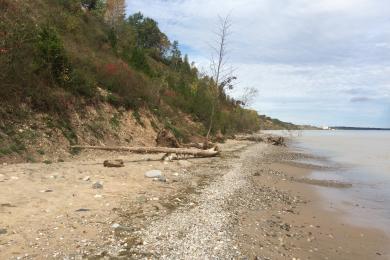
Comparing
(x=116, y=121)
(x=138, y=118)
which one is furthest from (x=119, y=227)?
(x=138, y=118)

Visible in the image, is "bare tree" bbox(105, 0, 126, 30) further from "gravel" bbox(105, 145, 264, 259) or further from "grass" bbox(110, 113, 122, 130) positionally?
"gravel" bbox(105, 145, 264, 259)

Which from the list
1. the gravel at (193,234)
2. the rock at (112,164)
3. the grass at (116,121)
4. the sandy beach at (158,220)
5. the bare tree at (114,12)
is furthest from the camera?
the bare tree at (114,12)

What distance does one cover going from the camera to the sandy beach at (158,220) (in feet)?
21.9

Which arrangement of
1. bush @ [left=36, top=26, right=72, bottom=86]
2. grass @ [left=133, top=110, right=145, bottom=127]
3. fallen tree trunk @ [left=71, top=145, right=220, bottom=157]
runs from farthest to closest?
grass @ [left=133, top=110, right=145, bottom=127], bush @ [left=36, top=26, right=72, bottom=86], fallen tree trunk @ [left=71, top=145, right=220, bottom=157]

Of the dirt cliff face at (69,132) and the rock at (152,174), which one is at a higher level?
the dirt cliff face at (69,132)

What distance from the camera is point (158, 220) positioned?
8320mm

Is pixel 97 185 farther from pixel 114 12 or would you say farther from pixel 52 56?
pixel 114 12

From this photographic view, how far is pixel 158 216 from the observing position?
867 cm

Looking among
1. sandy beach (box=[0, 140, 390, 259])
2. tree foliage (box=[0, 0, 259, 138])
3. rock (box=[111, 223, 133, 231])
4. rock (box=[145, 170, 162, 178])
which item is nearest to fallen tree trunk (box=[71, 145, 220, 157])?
tree foliage (box=[0, 0, 259, 138])

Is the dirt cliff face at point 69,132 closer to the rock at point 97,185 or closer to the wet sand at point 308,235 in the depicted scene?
the rock at point 97,185

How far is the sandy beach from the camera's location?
6668 mm

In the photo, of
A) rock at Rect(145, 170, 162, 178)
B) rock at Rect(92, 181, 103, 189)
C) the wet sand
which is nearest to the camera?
the wet sand

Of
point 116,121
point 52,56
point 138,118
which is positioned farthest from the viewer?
point 138,118

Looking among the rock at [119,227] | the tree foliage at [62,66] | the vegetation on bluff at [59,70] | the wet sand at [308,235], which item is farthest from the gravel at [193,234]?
the tree foliage at [62,66]
